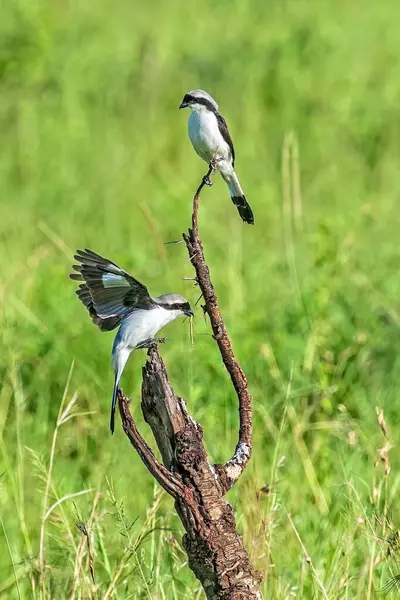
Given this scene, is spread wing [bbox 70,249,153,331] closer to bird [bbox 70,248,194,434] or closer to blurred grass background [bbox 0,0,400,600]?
bird [bbox 70,248,194,434]

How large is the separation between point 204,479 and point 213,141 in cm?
181

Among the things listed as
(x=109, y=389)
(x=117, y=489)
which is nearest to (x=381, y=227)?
(x=109, y=389)

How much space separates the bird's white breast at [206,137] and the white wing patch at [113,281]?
4.01ft

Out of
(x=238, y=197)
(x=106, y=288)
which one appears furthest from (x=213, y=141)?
(x=106, y=288)

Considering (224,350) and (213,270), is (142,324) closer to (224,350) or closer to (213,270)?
(224,350)

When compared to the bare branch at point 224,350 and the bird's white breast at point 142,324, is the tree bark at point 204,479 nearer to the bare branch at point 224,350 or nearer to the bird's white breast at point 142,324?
the bare branch at point 224,350

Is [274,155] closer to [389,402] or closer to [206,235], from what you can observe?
[206,235]

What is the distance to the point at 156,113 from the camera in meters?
9.93

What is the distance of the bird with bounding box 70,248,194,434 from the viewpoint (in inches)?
120

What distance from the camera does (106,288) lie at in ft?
10.2

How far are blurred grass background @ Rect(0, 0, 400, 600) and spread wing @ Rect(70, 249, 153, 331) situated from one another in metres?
0.56

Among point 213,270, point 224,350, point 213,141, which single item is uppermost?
point 213,270

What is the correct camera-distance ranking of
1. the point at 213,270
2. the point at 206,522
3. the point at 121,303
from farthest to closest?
1. the point at 213,270
2. the point at 121,303
3. the point at 206,522

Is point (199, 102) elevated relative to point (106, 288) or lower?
elevated
